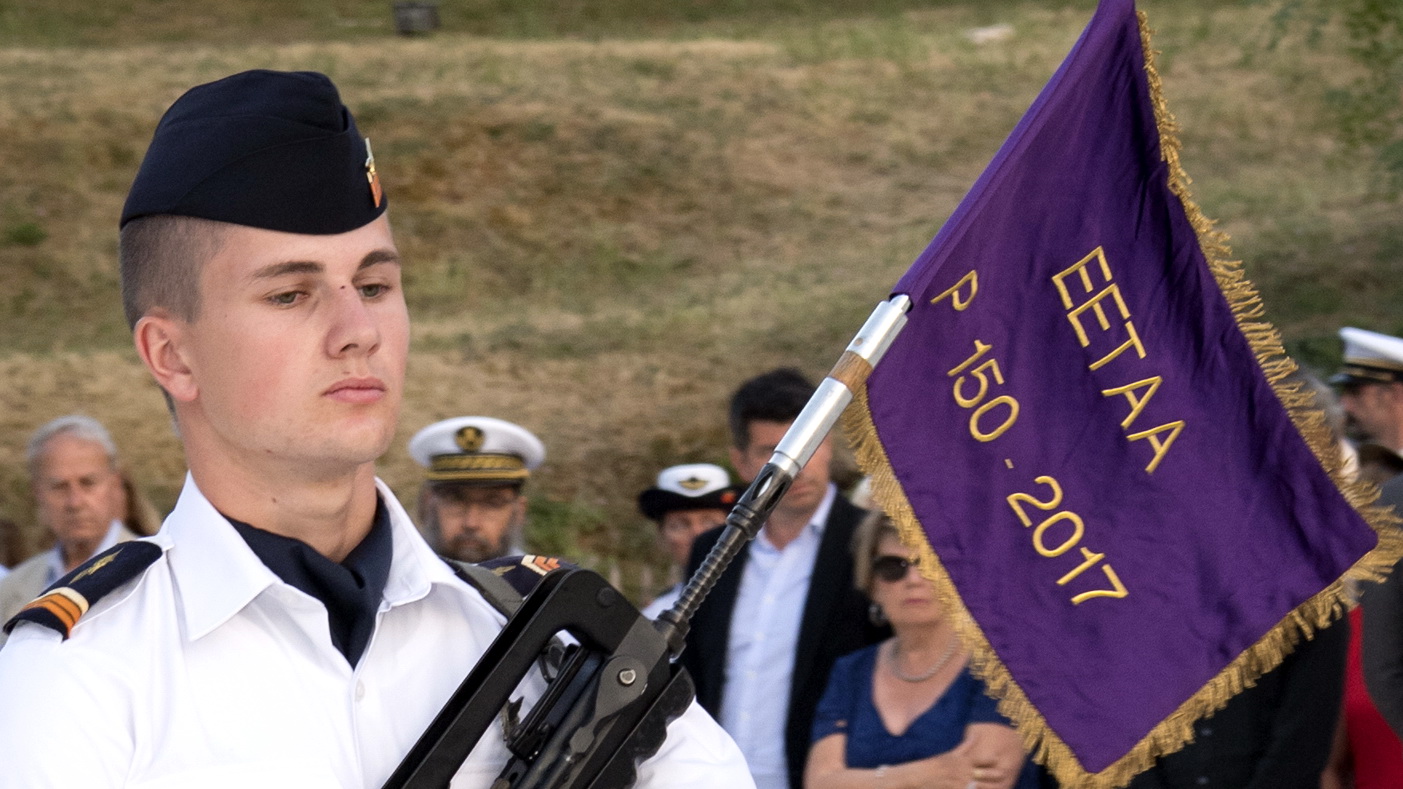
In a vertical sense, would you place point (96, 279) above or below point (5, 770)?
below

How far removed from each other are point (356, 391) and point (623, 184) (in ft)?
65.8

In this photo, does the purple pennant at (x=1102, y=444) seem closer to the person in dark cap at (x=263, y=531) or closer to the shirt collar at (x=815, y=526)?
the person in dark cap at (x=263, y=531)

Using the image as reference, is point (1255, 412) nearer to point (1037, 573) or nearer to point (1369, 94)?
point (1037, 573)

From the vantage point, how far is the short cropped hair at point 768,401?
4.73m

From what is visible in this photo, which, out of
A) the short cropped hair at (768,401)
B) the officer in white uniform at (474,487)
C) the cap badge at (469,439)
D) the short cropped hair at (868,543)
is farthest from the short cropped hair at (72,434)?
the short cropped hair at (868,543)

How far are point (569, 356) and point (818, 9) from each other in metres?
14.8

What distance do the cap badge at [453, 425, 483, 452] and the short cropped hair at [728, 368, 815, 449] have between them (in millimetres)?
788

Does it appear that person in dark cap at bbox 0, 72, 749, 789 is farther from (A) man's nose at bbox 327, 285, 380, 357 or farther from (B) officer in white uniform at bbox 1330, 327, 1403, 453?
(B) officer in white uniform at bbox 1330, 327, 1403, 453

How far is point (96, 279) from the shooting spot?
1886 centimetres

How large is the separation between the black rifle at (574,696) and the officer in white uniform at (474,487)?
3.01 meters

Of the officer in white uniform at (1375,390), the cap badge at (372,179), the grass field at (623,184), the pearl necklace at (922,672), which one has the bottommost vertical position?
the grass field at (623,184)

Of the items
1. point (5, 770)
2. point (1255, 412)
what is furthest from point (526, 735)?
point (1255, 412)

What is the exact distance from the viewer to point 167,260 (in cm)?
177

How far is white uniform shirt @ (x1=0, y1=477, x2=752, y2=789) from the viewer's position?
63.7 inches
